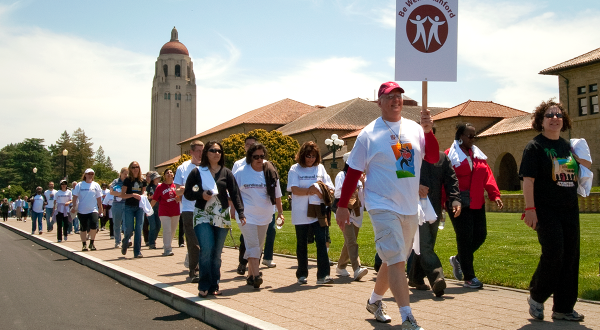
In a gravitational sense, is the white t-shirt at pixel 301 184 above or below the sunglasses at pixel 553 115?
below

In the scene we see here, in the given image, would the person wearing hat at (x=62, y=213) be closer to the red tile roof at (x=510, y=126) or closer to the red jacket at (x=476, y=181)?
the red jacket at (x=476, y=181)

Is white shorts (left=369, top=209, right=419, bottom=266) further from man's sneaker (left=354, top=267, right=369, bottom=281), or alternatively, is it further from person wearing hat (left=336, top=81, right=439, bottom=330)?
man's sneaker (left=354, top=267, right=369, bottom=281)

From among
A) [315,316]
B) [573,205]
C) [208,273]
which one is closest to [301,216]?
[208,273]

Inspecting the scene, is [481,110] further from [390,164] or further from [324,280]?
[390,164]

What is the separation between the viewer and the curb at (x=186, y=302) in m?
5.59

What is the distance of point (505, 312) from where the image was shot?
588 centimetres

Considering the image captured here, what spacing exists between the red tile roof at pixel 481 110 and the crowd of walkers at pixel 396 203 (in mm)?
51640

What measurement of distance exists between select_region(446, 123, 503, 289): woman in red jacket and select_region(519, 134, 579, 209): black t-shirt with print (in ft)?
6.69

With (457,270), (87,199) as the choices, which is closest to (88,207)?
(87,199)

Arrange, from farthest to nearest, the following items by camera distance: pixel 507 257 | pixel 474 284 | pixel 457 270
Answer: pixel 507 257
pixel 457 270
pixel 474 284

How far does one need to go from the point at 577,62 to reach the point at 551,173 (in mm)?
48912

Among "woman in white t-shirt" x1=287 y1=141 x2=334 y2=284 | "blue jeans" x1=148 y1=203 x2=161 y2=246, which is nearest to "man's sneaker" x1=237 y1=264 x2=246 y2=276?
"woman in white t-shirt" x1=287 y1=141 x2=334 y2=284

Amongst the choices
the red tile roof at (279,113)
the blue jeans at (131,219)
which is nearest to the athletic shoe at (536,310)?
the blue jeans at (131,219)

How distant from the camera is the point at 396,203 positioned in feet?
16.6
